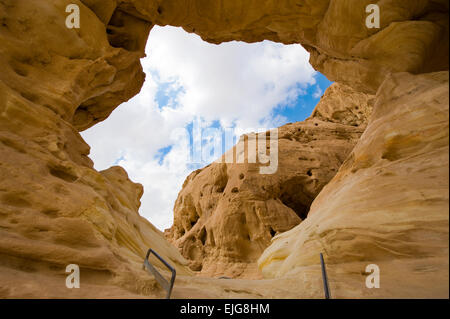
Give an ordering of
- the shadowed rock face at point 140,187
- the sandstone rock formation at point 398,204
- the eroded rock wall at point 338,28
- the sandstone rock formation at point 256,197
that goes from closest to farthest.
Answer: the sandstone rock formation at point 398,204, the shadowed rock face at point 140,187, the eroded rock wall at point 338,28, the sandstone rock formation at point 256,197

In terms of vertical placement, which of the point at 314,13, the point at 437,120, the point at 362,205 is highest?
the point at 314,13

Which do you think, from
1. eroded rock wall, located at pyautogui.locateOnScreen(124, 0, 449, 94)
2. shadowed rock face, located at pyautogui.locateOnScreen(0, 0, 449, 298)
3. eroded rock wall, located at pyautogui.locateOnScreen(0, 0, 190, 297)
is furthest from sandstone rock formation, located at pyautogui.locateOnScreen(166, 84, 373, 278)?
eroded rock wall, located at pyautogui.locateOnScreen(0, 0, 190, 297)

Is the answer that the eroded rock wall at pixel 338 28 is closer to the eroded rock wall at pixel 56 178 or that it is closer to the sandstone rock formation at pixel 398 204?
the sandstone rock formation at pixel 398 204

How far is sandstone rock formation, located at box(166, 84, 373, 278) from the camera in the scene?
13453 mm

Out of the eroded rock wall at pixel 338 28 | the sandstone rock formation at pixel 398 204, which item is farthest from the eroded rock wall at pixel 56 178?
the sandstone rock formation at pixel 398 204

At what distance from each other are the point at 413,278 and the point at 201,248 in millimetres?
13847

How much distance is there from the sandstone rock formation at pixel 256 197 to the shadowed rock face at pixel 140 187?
6517mm

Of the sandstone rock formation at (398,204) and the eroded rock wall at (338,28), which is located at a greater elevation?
the eroded rock wall at (338,28)

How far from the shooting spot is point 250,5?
7742mm

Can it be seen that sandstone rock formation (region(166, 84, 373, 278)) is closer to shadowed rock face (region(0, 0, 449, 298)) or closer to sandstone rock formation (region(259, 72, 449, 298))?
Answer: shadowed rock face (region(0, 0, 449, 298))

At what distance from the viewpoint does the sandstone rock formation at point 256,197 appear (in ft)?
44.1

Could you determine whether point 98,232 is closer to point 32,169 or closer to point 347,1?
point 32,169
